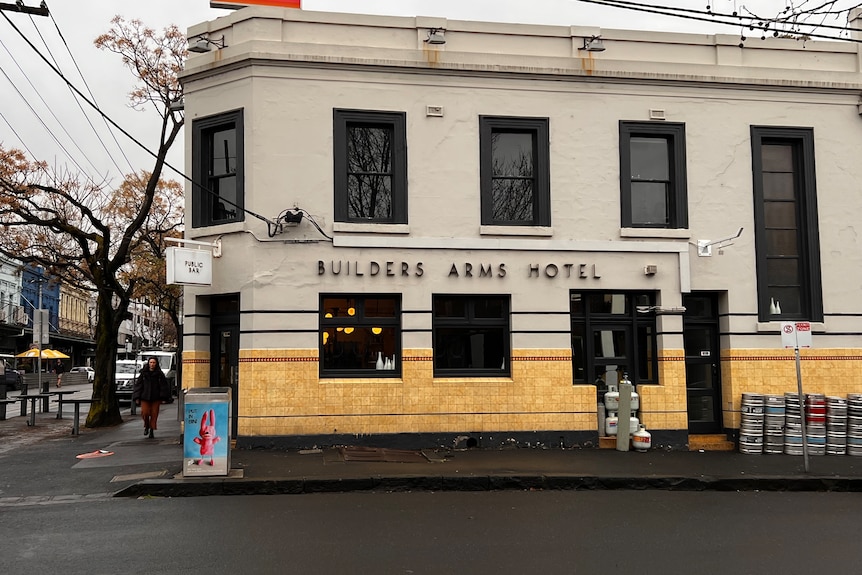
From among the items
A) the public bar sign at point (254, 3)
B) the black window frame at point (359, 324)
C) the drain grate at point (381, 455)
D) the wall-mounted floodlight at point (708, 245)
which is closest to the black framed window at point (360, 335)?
the black window frame at point (359, 324)

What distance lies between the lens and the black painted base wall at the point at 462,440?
12656mm

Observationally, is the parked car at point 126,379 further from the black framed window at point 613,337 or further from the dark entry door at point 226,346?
the black framed window at point 613,337

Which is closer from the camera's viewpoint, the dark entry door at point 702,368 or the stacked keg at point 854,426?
the stacked keg at point 854,426

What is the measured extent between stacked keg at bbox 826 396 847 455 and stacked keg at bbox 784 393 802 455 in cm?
60

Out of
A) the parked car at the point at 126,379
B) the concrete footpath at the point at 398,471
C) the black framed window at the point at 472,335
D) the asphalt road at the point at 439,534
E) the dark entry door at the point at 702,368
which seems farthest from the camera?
the parked car at the point at 126,379

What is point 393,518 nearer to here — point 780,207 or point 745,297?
point 745,297

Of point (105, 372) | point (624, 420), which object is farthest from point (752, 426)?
point (105, 372)

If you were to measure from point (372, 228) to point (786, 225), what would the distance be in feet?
25.5

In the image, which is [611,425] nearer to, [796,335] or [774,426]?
[774,426]

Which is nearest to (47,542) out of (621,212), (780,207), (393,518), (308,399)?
(393,518)

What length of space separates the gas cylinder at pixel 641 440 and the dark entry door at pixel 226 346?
6.82 meters

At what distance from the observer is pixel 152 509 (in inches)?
353

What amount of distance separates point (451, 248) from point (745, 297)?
213 inches

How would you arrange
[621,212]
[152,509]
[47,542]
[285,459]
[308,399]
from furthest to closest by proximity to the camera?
[621,212] < [308,399] < [285,459] < [152,509] < [47,542]
